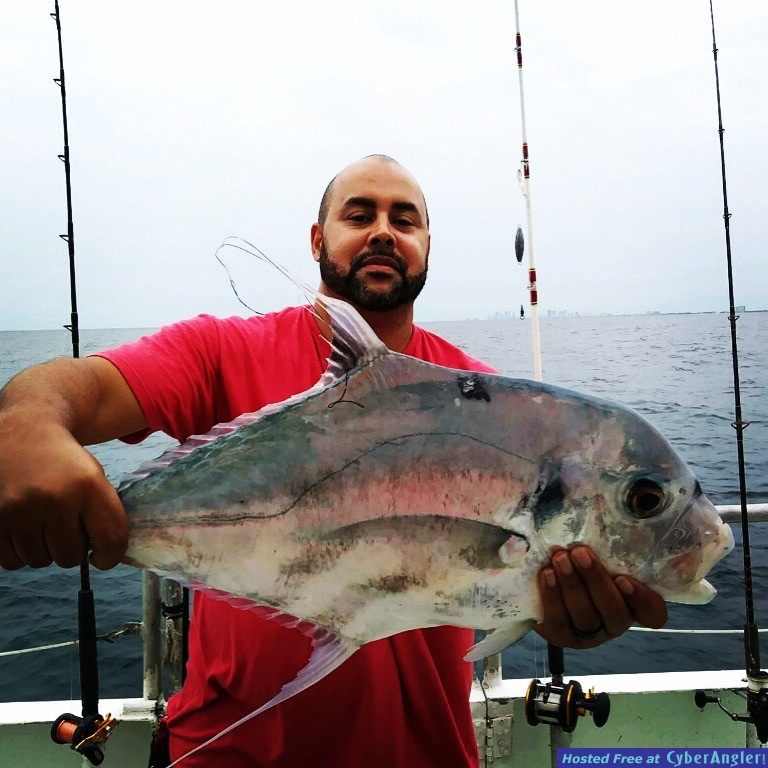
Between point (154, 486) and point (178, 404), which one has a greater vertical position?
point (178, 404)

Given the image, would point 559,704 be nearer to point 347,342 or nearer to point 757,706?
point 757,706

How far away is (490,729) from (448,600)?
2.23m

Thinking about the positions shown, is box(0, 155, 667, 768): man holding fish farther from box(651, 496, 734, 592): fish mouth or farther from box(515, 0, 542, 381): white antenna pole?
box(515, 0, 542, 381): white antenna pole

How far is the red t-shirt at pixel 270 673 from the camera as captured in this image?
163 cm

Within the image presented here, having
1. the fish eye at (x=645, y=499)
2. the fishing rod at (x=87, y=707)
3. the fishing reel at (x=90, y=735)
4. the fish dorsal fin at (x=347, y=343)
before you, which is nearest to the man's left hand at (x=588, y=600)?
the fish eye at (x=645, y=499)

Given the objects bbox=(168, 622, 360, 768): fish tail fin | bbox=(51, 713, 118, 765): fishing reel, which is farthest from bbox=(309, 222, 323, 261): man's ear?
bbox=(51, 713, 118, 765): fishing reel

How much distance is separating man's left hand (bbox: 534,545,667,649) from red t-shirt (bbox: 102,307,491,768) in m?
0.49

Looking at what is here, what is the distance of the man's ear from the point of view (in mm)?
2281

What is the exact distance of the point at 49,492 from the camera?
117 cm

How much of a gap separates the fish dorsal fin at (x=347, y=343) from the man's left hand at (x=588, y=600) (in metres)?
0.60

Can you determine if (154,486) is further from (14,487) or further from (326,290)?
(326,290)

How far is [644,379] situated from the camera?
29297mm

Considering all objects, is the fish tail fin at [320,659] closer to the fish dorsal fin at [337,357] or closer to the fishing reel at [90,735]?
the fish dorsal fin at [337,357]

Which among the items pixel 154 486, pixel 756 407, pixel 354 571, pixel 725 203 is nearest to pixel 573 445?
pixel 354 571
